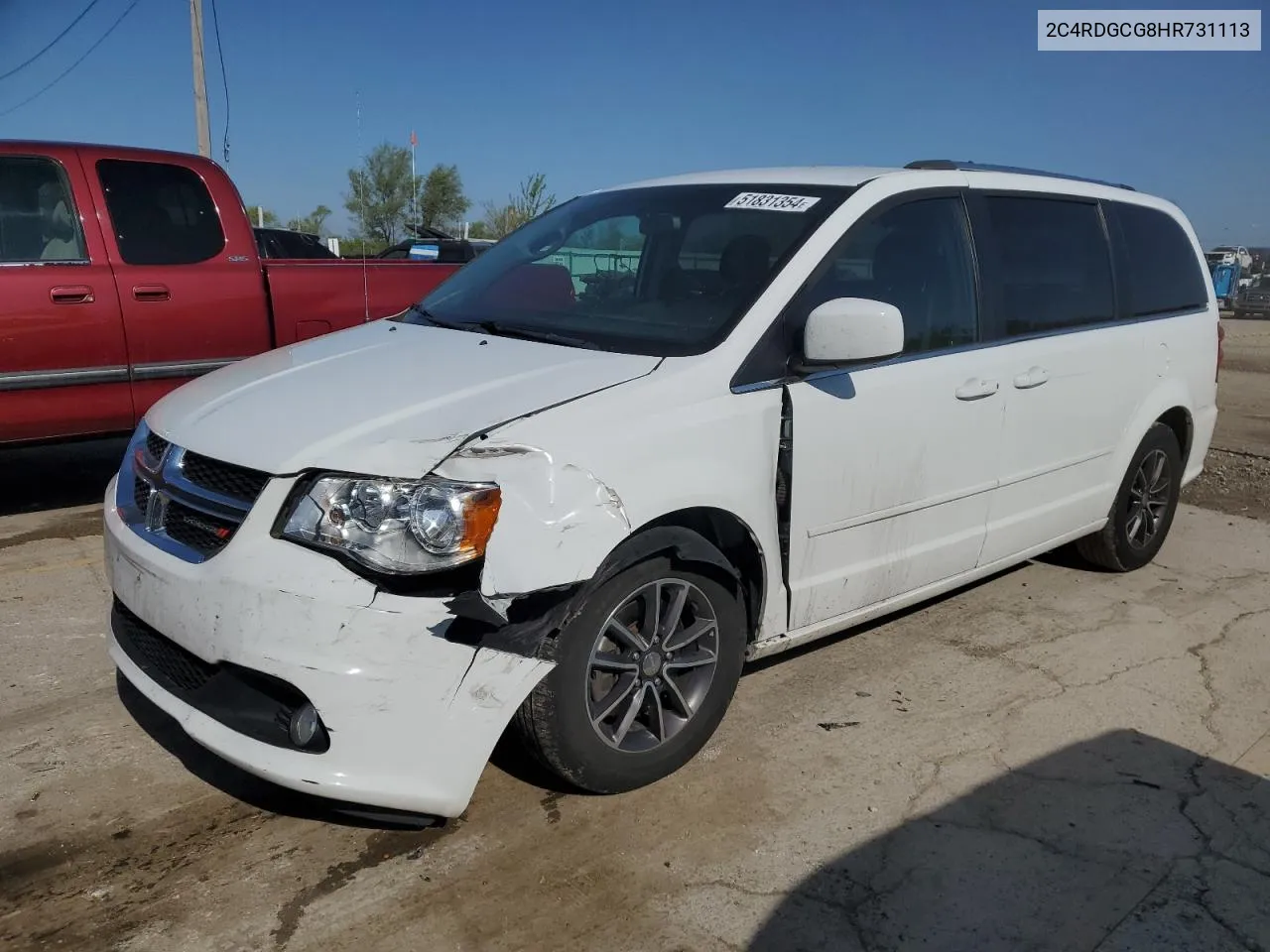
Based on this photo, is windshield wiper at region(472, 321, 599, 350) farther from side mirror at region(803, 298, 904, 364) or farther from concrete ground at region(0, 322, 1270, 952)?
concrete ground at region(0, 322, 1270, 952)

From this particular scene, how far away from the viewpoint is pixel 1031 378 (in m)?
4.19

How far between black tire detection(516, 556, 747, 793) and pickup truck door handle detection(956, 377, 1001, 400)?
1259 millimetres

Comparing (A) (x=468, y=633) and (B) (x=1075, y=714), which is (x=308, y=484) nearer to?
(A) (x=468, y=633)

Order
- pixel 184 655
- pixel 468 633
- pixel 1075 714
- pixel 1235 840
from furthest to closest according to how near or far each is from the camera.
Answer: pixel 1075 714 < pixel 1235 840 < pixel 184 655 < pixel 468 633

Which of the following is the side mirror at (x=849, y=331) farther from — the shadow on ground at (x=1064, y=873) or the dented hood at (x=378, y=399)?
the shadow on ground at (x=1064, y=873)

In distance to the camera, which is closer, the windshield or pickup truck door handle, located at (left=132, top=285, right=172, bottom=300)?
the windshield

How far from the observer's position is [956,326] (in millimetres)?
3963

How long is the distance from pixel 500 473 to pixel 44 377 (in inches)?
151

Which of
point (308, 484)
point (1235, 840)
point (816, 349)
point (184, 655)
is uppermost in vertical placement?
point (816, 349)

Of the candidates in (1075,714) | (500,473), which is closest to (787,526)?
(500,473)

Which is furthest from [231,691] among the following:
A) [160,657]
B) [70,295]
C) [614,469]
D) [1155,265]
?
[1155,265]

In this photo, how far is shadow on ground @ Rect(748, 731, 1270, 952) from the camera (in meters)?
2.62

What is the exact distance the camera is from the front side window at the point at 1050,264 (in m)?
4.21

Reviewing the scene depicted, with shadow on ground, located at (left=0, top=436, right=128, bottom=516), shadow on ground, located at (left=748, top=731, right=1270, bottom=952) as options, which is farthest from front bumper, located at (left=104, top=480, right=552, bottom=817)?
shadow on ground, located at (left=0, top=436, right=128, bottom=516)
